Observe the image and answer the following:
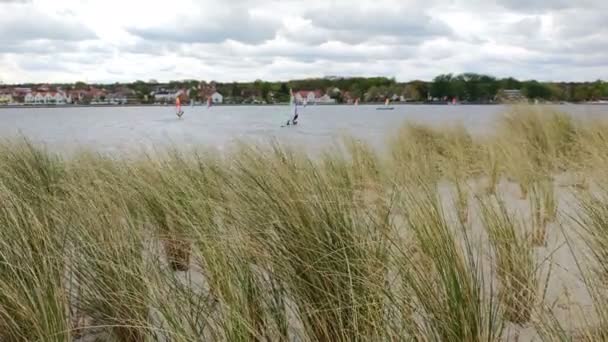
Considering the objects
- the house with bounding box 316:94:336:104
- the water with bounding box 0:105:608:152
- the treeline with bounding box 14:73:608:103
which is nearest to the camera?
the water with bounding box 0:105:608:152

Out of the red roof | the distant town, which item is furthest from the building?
the red roof

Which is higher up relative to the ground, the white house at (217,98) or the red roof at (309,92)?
the red roof at (309,92)

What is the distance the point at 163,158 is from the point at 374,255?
2619 mm

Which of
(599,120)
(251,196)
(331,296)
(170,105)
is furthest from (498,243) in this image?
(170,105)

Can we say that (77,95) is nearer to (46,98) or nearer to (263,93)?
(46,98)

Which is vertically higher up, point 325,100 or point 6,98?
point 6,98

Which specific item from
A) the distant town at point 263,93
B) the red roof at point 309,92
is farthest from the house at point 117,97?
the red roof at point 309,92

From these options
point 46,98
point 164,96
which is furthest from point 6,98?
point 164,96

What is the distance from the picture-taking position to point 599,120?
23.4 ft

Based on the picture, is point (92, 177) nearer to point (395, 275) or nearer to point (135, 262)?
point (135, 262)

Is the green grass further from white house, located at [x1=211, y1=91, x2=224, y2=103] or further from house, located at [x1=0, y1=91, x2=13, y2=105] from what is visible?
white house, located at [x1=211, y1=91, x2=224, y2=103]

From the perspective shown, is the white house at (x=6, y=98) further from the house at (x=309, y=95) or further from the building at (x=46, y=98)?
the house at (x=309, y=95)

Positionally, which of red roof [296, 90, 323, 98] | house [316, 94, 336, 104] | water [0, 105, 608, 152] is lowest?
water [0, 105, 608, 152]

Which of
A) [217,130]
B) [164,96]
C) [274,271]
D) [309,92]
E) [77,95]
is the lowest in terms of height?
[217,130]
